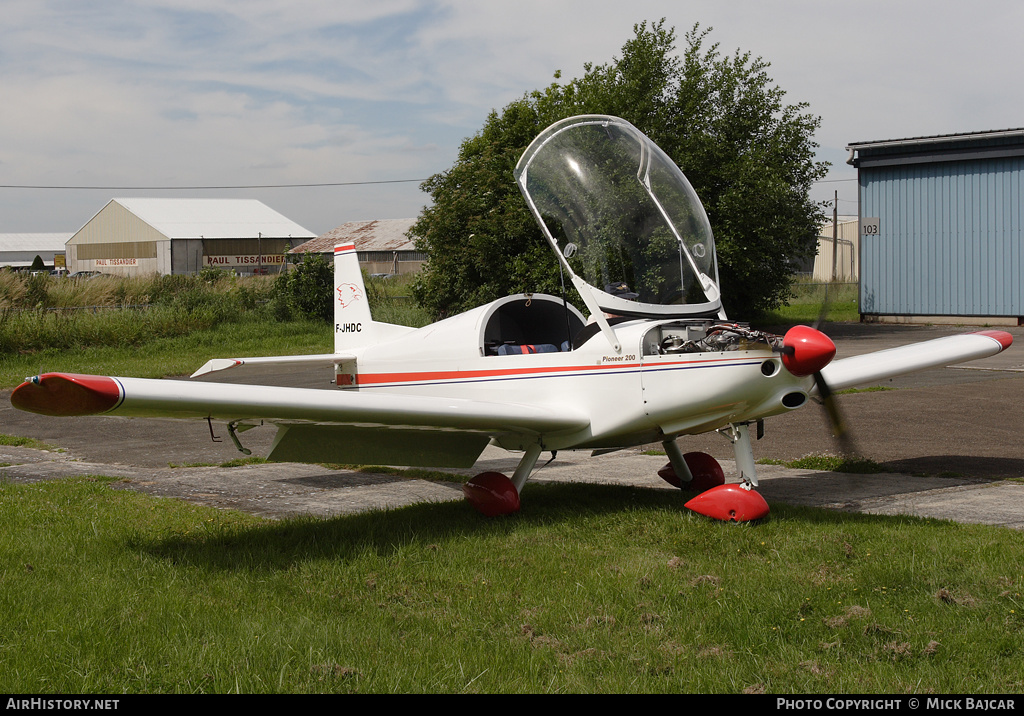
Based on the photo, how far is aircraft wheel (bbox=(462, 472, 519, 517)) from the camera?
709 cm

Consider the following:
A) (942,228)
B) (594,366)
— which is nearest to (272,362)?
(594,366)

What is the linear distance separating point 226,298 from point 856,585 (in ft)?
90.5

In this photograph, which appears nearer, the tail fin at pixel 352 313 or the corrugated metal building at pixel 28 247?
the tail fin at pixel 352 313

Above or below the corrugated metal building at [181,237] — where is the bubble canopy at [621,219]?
below

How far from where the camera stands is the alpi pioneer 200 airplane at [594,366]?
6.38 metres

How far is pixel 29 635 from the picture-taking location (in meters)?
4.48

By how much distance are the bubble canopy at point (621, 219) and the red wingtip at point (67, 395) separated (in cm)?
373

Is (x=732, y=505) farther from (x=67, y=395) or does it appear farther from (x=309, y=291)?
(x=309, y=291)

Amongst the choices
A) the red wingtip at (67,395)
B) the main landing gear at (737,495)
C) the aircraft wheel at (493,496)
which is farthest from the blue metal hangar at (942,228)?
the red wingtip at (67,395)

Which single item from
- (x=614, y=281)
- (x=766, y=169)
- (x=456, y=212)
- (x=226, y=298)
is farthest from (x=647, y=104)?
(x=614, y=281)

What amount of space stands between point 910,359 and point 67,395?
7.26 metres

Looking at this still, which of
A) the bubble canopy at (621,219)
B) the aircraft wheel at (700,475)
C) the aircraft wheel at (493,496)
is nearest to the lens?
the aircraft wheel at (493,496)

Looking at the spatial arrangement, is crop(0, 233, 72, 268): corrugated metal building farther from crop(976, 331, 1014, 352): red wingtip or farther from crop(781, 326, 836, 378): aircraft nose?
crop(781, 326, 836, 378): aircraft nose

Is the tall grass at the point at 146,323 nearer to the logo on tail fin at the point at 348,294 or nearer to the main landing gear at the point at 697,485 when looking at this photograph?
the logo on tail fin at the point at 348,294
